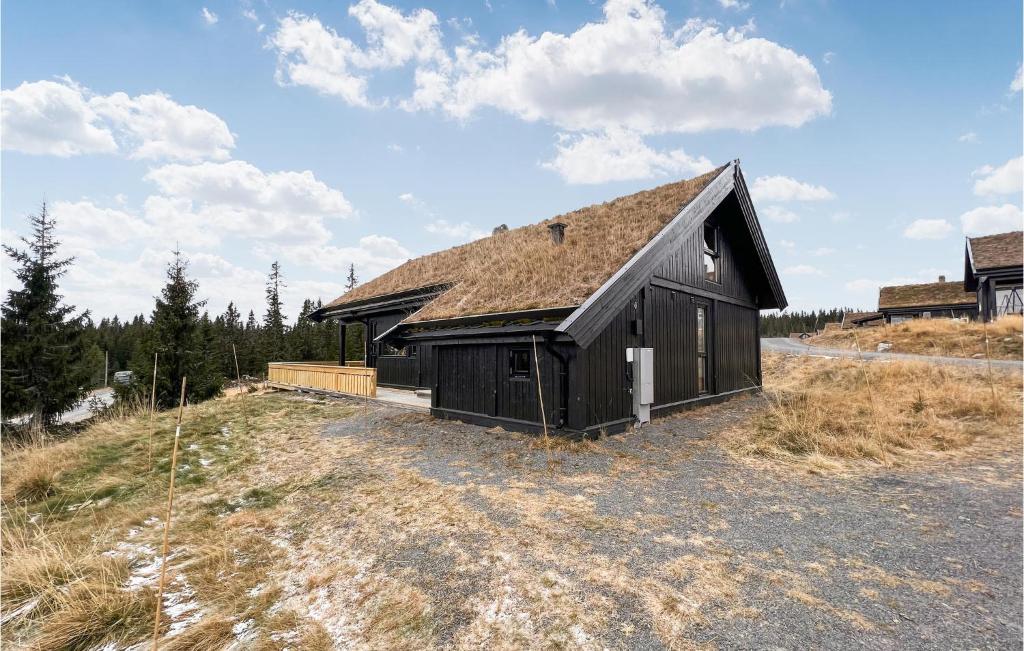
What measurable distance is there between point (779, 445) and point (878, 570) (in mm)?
4272

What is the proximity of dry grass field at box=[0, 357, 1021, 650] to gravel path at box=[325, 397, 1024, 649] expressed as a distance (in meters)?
0.02

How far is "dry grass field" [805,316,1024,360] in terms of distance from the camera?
1614 cm


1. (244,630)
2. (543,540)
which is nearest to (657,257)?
(543,540)

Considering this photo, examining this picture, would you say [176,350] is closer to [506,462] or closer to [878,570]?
[506,462]

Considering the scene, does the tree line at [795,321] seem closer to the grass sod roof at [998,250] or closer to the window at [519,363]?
the grass sod roof at [998,250]

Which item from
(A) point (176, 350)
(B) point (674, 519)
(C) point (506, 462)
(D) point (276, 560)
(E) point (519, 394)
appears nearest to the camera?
(D) point (276, 560)

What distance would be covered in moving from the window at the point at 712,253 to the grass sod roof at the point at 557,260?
1799 mm

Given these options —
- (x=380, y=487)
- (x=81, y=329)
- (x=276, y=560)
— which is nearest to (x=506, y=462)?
(x=380, y=487)

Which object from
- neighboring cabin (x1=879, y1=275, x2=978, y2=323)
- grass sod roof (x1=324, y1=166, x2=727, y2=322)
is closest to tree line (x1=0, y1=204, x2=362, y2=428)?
grass sod roof (x1=324, y1=166, x2=727, y2=322)

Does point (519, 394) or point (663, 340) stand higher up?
point (663, 340)

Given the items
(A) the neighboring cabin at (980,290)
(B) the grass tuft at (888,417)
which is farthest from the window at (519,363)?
(A) the neighboring cabin at (980,290)

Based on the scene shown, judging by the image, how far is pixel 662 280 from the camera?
34.1 feet

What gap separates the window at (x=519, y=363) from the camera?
8789mm

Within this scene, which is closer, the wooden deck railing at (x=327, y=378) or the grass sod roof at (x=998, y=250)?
the wooden deck railing at (x=327, y=378)
